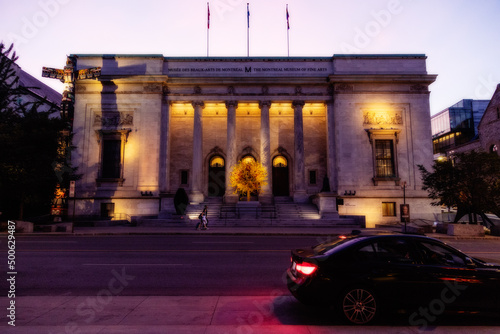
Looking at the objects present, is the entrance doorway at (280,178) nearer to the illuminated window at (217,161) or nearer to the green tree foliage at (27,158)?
the illuminated window at (217,161)

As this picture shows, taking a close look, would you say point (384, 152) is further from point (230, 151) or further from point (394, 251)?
point (394, 251)

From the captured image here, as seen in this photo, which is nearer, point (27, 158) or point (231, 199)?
point (27, 158)

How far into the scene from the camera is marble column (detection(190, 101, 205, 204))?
1232 inches

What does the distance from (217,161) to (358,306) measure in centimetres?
3237

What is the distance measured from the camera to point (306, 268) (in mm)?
5137

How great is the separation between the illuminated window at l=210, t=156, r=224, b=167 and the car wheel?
32.0m

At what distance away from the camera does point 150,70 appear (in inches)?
1318

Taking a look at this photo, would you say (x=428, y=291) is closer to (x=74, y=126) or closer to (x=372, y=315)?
(x=372, y=315)

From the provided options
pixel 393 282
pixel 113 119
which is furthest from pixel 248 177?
pixel 393 282

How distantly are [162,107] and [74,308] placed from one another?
98.2ft

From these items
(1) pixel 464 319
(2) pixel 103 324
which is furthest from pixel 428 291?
(2) pixel 103 324

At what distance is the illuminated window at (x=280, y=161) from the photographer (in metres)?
36.7

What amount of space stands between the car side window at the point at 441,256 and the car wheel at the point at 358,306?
1223 mm

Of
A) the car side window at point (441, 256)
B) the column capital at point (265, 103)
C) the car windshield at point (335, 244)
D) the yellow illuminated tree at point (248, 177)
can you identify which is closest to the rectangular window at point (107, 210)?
the yellow illuminated tree at point (248, 177)
